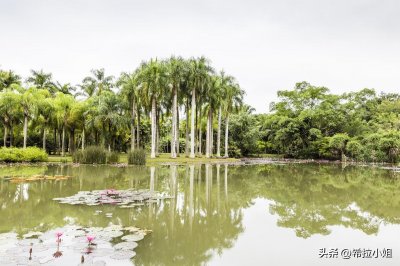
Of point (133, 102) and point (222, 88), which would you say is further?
point (222, 88)

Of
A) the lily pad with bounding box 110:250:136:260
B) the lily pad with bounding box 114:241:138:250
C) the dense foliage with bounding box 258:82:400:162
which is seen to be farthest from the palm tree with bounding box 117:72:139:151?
the lily pad with bounding box 110:250:136:260

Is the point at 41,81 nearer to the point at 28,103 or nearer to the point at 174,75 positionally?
the point at 28,103

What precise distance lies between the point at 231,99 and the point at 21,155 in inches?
1045

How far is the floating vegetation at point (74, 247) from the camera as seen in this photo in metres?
5.66

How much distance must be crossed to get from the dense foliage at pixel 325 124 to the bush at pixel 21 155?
108 feet

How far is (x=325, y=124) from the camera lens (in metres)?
51.1

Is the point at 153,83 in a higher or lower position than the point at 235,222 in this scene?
higher

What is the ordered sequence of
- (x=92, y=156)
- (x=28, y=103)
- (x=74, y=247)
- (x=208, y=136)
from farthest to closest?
(x=208, y=136)
(x=28, y=103)
(x=92, y=156)
(x=74, y=247)

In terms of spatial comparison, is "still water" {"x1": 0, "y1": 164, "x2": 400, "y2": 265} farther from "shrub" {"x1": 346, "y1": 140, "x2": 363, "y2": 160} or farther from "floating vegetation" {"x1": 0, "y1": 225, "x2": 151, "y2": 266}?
"shrub" {"x1": 346, "y1": 140, "x2": 363, "y2": 160}

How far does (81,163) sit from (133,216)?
67.5 feet

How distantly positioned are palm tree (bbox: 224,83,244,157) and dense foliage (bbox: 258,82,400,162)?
25.0 ft

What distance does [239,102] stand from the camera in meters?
46.9

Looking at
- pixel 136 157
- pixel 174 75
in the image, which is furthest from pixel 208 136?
pixel 136 157

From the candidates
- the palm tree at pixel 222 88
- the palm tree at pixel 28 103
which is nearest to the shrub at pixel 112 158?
the palm tree at pixel 28 103
